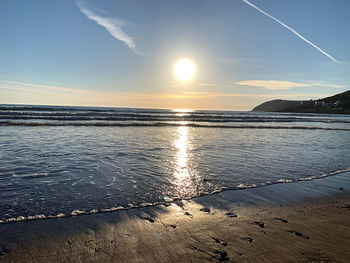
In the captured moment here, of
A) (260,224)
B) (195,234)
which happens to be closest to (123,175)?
(195,234)

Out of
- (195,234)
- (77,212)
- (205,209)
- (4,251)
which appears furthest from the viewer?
(205,209)

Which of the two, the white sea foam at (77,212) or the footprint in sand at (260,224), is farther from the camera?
the white sea foam at (77,212)

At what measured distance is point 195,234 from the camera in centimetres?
387

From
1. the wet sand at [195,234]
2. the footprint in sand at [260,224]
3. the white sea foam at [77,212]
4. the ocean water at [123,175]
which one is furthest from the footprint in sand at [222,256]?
the white sea foam at [77,212]

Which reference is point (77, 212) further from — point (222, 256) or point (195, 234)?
point (222, 256)

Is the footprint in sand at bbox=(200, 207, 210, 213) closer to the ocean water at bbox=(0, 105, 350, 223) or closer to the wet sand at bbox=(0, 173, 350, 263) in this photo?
the wet sand at bbox=(0, 173, 350, 263)

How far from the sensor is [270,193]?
19.7 feet

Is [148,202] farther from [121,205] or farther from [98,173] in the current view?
[98,173]

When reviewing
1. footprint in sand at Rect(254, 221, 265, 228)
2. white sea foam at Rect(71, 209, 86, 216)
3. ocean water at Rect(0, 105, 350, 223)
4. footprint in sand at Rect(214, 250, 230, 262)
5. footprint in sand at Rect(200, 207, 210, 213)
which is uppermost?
ocean water at Rect(0, 105, 350, 223)

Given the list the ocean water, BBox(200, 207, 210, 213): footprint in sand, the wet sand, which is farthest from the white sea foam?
BBox(200, 207, 210, 213): footprint in sand

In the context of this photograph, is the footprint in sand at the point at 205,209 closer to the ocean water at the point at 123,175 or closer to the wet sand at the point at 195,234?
the wet sand at the point at 195,234

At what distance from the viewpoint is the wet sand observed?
3.24m

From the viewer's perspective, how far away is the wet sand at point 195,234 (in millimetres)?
3236

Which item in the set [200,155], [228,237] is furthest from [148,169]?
[228,237]
